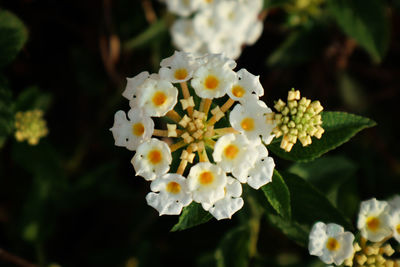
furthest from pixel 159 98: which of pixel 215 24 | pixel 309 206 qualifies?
pixel 215 24

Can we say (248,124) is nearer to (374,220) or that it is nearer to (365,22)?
(374,220)

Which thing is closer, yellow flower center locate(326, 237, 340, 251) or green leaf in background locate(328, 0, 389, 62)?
yellow flower center locate(326, 237, 340, 251)

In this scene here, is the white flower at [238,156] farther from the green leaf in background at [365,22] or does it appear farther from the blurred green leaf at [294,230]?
the green leaf in background at [365,22]

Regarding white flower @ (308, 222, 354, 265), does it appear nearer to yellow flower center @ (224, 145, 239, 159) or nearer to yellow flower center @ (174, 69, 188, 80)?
yellow flower center @ (224, 145, 239, 159)

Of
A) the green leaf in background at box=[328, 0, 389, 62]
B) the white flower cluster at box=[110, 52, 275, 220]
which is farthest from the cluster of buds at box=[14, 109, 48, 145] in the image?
the green leaf in background at box=[328, 0, 389, 62]

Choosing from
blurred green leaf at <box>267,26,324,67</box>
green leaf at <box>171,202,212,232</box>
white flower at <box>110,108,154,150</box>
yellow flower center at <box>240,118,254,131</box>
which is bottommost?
blurred green leaf at <box>267,26,324,67</box>

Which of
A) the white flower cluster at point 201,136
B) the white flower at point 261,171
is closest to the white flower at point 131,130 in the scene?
the white flower cluster at point 201,136

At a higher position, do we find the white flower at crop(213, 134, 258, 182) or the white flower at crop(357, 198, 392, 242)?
the white flower at crop(213, 134, 258, 182)
